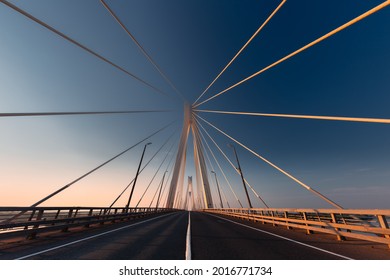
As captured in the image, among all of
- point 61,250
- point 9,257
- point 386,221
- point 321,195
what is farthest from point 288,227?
point 9,257

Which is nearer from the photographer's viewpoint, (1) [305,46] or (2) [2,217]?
(1) [305,46]

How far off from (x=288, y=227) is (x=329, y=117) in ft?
22.8

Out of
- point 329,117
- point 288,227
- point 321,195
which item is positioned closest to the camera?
point 329,117

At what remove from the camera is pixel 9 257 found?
5262 millimetres
